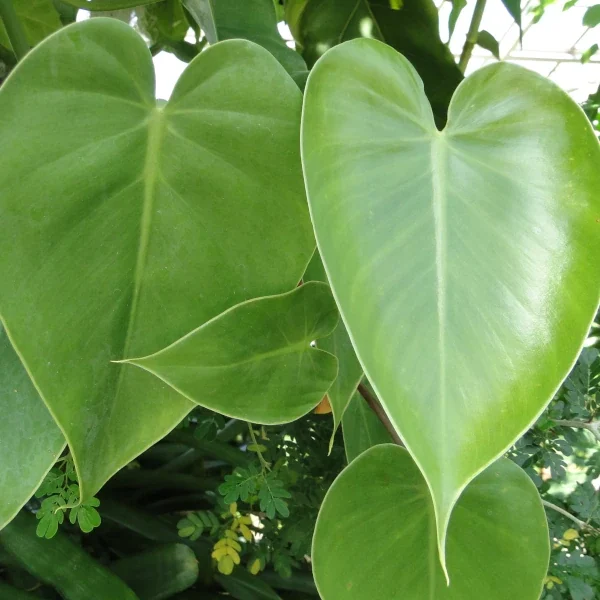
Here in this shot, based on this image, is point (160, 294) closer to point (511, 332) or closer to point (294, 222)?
point (294, 222)

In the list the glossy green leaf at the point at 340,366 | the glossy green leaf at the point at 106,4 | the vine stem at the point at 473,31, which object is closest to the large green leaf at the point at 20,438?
the glossy green leaf at the point at 340,366

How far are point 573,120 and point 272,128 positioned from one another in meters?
0.16

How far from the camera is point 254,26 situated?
555 millimetres

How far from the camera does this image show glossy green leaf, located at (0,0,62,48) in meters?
0.66

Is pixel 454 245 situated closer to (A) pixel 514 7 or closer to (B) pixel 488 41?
(A) pixel 514 7

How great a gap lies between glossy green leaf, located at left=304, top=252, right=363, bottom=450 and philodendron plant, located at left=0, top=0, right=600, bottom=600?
1.7 inches

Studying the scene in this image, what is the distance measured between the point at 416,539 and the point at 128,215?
304 millimetres

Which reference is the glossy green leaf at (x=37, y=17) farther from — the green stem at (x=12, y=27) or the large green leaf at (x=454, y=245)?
the large green leaf at (x=454, y=245)

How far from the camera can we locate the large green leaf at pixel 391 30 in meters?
0.65

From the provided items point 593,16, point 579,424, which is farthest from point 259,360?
point 593,16

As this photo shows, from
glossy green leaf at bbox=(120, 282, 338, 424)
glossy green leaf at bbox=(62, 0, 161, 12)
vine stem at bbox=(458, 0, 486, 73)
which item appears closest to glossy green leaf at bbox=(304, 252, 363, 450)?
glossy green leaf at bbox=(120, 282, 338, 424)

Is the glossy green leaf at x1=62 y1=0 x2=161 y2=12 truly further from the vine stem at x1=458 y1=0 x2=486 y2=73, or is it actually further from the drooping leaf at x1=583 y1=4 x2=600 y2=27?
the drooping leaf at x1=583 y1=4 x2=600 y2=27

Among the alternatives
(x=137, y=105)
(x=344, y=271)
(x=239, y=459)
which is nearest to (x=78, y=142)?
(x=137, y=105)

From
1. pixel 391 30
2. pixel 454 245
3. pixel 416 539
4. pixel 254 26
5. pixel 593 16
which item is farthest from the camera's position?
pixel 593 16
